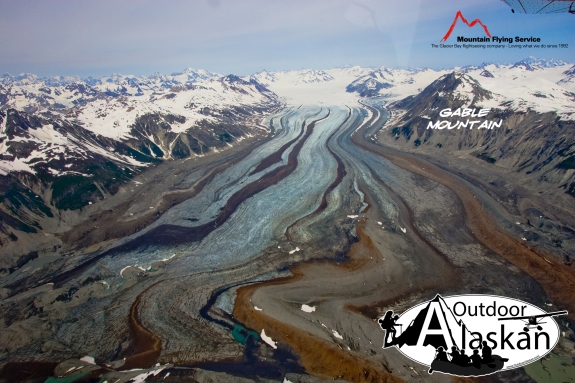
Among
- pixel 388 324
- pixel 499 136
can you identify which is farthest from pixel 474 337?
pixel 499 136

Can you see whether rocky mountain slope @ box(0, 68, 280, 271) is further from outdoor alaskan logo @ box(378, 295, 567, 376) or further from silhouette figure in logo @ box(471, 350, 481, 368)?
silhouette figure in logo @ box(471, 350, 481, 368)

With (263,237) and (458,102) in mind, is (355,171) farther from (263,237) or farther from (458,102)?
(458,102)

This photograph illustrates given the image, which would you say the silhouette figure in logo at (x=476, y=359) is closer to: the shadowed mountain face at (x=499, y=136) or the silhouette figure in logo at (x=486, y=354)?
the silhouette figure in logo at (x=486, y=354)

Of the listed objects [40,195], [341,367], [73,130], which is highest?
[73,130]

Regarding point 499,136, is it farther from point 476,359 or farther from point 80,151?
point 80,151

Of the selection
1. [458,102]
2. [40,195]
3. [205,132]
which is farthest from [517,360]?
[205,132]

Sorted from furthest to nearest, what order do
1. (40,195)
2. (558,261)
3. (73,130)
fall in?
(73,130), (40,195), (558,261)

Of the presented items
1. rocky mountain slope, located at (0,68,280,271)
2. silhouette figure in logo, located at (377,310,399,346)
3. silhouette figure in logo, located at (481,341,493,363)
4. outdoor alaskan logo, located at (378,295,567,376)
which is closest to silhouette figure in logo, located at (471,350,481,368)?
outdoor alaskan logo, located at (378,295,567,376)
